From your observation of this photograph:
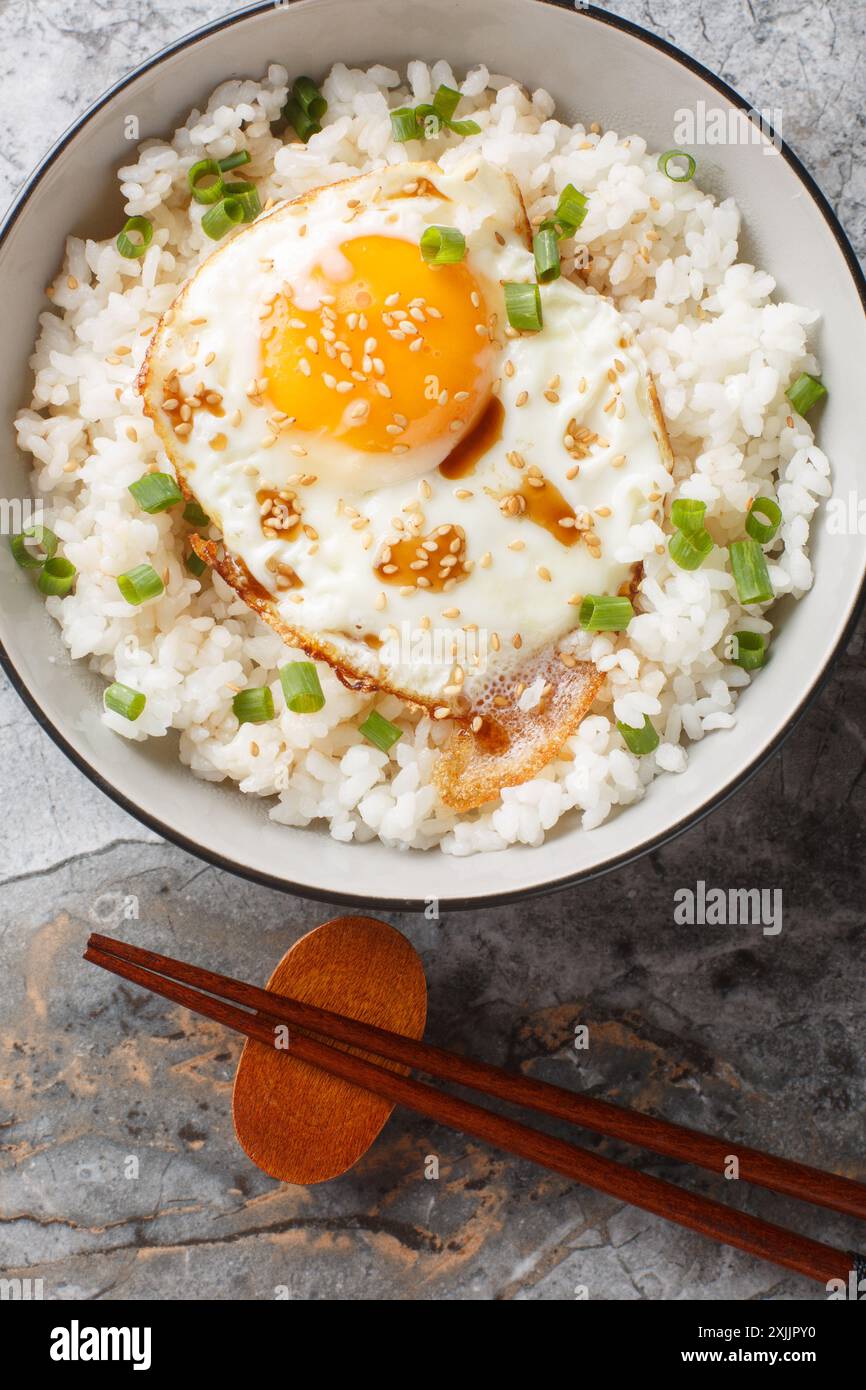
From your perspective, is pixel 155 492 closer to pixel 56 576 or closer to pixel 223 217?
pixel 56 576

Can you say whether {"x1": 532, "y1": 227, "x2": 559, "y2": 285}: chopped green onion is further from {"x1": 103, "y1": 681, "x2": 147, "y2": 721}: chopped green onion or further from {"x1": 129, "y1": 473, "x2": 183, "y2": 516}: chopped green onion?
{"x1": 103, "y1": 681, "x2": 147, "y2": 721}: chopped green onion

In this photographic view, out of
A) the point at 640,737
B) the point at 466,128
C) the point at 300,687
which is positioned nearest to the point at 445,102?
the point at 466,128

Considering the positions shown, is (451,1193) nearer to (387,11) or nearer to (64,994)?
(64,994)

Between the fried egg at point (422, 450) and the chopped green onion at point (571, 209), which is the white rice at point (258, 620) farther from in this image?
the fried egg at point (422, 450)

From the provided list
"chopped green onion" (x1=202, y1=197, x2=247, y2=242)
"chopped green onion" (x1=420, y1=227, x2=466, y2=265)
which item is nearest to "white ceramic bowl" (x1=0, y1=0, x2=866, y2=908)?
"chopped green onion" (x1=202, y1=197, x2=247, y2=242)

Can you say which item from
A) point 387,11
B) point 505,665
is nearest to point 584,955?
point 505,665

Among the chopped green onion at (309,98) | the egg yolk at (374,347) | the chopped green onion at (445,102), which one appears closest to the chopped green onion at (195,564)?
the egg yolk at (374,347)
